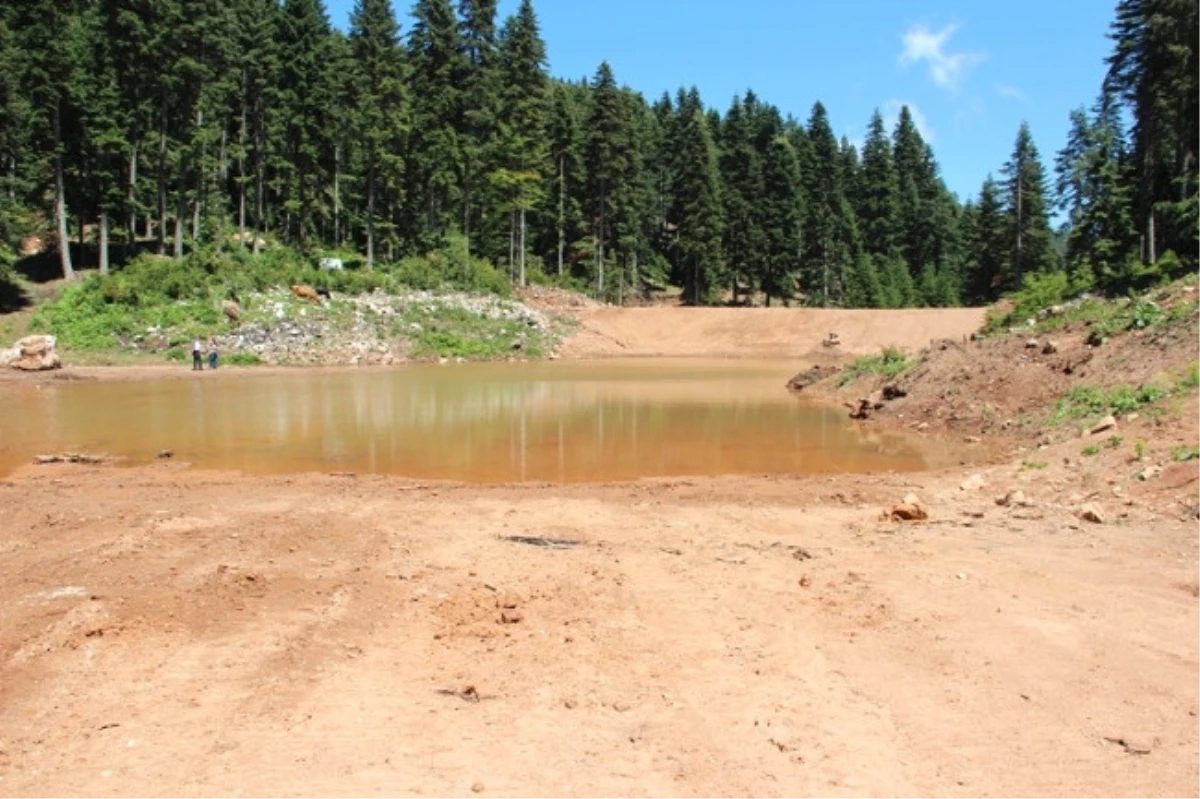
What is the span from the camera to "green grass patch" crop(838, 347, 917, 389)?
22.9 m

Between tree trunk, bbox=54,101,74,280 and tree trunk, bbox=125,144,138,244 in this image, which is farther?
tree trunk, bbox=125,144,138,244

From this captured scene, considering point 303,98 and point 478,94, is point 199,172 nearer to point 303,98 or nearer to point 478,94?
point 303,98

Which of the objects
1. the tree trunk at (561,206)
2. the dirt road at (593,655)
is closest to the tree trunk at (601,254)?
the tree trunk at (561,206)

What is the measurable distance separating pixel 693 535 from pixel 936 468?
21.8 ft

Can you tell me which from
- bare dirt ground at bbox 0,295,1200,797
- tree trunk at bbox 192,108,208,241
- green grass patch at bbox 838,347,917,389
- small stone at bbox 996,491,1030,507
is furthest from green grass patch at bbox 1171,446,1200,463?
tree trunk at bbox 192,108,208,241

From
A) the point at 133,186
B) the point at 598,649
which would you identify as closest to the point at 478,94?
the point at 133,186

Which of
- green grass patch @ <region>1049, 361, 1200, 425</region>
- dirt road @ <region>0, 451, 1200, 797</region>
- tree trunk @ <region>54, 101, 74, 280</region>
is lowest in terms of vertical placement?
dirt road @ <region>0, 451, 1200, 797</region>

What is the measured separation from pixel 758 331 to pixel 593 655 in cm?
4508

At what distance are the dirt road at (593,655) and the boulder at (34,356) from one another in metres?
21.7

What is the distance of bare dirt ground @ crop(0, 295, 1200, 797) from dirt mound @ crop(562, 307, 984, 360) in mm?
35552

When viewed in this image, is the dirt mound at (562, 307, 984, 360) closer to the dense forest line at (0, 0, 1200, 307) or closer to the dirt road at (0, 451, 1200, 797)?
the dense forest line at (0, 0, 1200, 307)

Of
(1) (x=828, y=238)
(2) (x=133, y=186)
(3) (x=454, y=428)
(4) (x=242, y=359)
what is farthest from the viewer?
(1) (x=828, y=238)

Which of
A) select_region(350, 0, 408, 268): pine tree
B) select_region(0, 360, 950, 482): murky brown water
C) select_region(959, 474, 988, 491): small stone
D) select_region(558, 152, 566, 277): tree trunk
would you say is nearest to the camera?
select_region(959, 474, 988, 491): small stone

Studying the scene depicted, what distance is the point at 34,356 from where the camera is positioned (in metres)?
27.2
